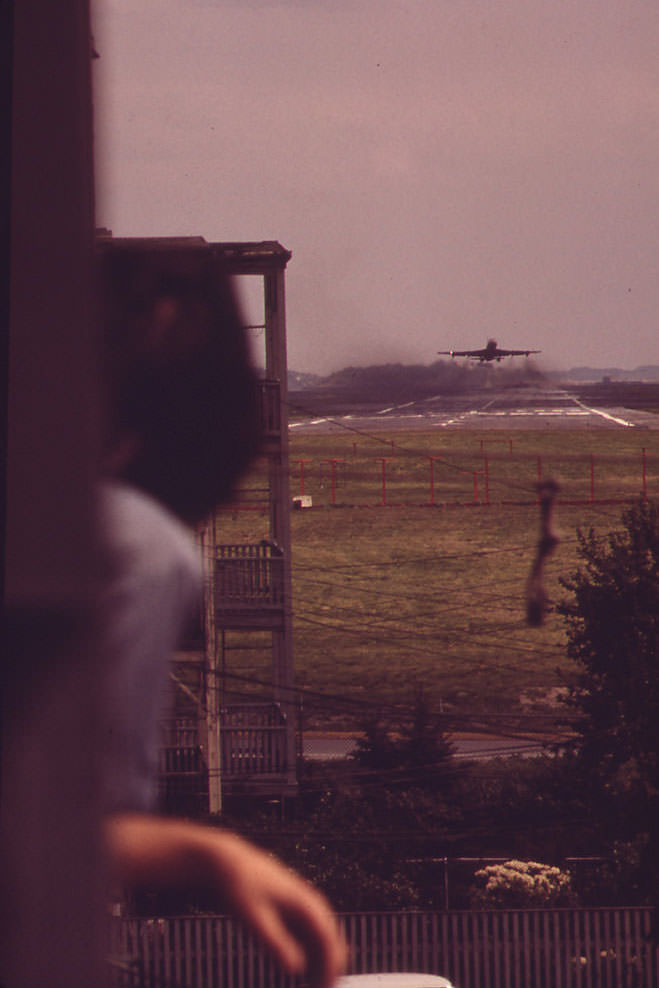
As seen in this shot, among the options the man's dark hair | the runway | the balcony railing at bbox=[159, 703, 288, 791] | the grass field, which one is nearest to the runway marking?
the runway

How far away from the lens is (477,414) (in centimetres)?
261

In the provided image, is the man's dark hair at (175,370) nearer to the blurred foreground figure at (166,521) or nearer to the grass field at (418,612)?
the blurred foreground figure at (166,521)

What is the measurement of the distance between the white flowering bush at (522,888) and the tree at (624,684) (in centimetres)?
35

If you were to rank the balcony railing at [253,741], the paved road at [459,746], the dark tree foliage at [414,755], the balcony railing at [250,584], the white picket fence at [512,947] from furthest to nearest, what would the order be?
the paved road at [459,746] → the dark tree foliage at [414,755] → the balcony railing at [253,741] → the white picket fence at [512,947] → the balcony railing at [250,584]

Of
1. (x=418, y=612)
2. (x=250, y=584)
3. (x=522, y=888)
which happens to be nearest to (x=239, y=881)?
(x=250, y=584)

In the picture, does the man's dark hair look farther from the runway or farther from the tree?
the tree

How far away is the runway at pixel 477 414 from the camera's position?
6.42 feet

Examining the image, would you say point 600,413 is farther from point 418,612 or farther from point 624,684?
point 418,612

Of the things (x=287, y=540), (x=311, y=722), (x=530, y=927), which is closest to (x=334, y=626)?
(x=311, y=722)

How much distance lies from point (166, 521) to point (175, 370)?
66 millimetres

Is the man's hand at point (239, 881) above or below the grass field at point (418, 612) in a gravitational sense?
above

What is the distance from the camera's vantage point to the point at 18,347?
342mm

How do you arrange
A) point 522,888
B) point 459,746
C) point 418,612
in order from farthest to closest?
point 418,612 → point 459,746 → point 522,888

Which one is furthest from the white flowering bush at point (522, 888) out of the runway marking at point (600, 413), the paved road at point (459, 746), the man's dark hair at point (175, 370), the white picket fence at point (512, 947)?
the man's dark hair at point (175, 370)
